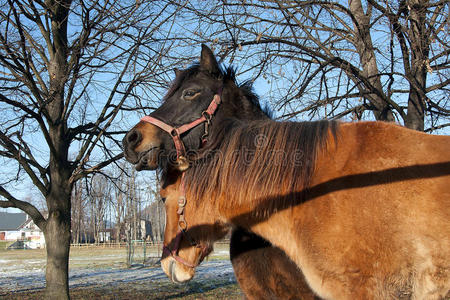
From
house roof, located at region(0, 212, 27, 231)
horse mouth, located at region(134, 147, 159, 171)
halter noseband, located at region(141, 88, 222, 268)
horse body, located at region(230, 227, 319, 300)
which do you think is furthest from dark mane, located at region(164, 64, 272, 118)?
house roof, located at region(0, 212, 27, 231)

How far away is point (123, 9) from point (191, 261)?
5.28m

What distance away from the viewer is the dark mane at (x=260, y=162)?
7.60ft

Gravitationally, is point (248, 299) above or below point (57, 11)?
below

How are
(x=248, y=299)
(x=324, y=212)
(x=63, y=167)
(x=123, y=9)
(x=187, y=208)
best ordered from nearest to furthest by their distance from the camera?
1. (x=324, y=212)
2. (x=187, y=208)
3. (x=248, y=299)
4. (x=123, y=9)
5. (x=63, y=167)

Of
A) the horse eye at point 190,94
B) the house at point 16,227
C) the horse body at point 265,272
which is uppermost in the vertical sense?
the house at point 16,227

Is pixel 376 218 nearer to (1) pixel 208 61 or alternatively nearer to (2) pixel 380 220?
(2) pixel 380 220

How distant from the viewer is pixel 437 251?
183 cm

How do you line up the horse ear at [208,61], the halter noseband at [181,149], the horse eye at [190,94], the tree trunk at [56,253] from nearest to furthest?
the halter noseband at [181,149] → the horse eye at [190,94] → the horse ear at [208,61] → the tree trunk at [56,253]

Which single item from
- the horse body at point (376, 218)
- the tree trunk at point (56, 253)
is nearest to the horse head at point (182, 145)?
the horse body at point (376, 218)

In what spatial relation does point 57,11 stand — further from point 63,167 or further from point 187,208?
point 187,208

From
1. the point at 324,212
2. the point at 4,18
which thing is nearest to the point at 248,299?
the point at 324,212

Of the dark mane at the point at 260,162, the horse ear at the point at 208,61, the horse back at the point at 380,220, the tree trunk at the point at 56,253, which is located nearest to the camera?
the horse back at the point at 380,220

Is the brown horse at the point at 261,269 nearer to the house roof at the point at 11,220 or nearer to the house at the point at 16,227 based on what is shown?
the house at the point at 16,227

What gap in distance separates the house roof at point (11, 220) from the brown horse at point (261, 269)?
93.7m
